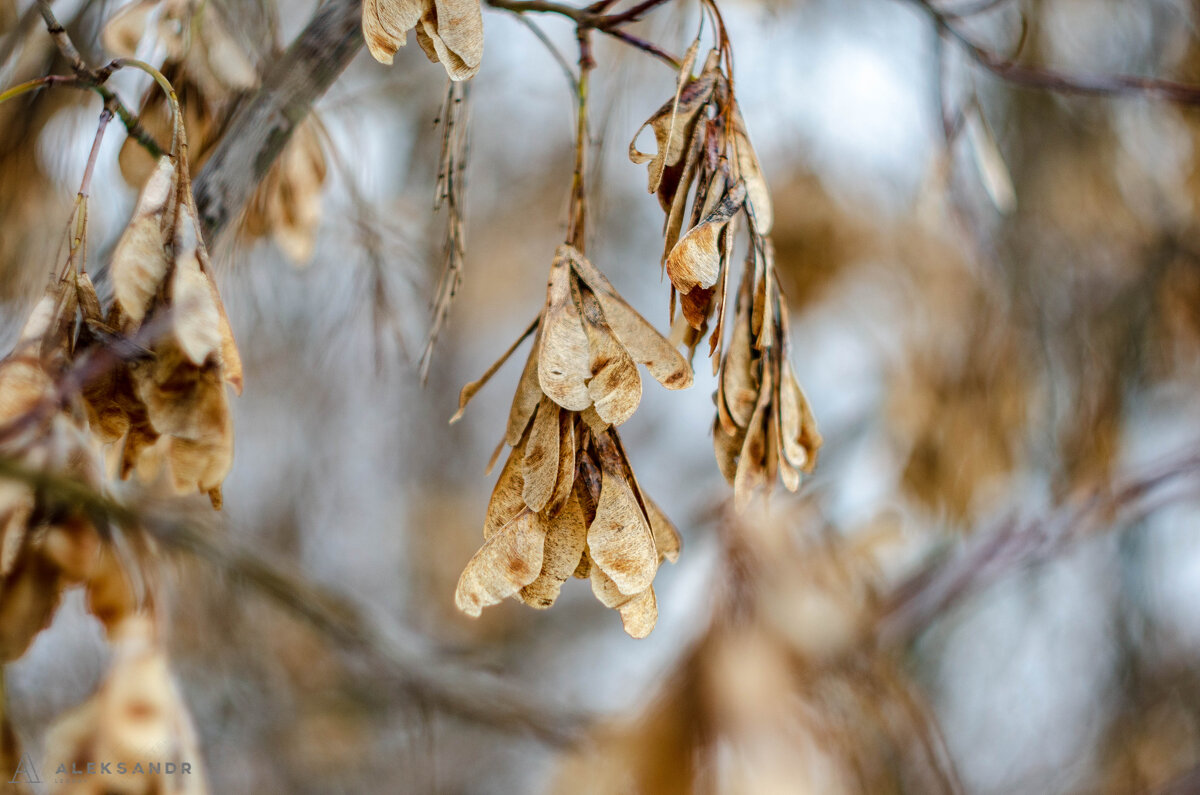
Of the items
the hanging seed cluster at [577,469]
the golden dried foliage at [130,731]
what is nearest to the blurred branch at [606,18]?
the hanging seed cluster at [577,469]

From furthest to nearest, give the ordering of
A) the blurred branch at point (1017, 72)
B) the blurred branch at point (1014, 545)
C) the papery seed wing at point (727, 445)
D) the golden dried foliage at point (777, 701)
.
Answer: the blurred branch at point (1014, 545) < the golden dried foliage at point (777, 701) < the blurred branch at point (1017, 72) < the papery seed wing at point (727, 445)

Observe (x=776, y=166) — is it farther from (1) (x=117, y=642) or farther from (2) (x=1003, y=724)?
(2) (x=1003, y=724)

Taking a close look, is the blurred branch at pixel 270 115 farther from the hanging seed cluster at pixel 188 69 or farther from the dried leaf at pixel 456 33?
the dried leaf at pixel 456 33

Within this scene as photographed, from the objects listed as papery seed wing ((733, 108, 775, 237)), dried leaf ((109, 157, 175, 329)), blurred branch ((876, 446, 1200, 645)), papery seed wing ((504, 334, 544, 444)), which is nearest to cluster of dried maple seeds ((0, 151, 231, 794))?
dried leaf ((109, 157, 175, 329))

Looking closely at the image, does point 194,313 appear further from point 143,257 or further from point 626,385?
point 626,385

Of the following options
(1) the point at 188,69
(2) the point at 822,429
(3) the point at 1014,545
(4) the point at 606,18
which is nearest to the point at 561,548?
(4) the point at 606,18
